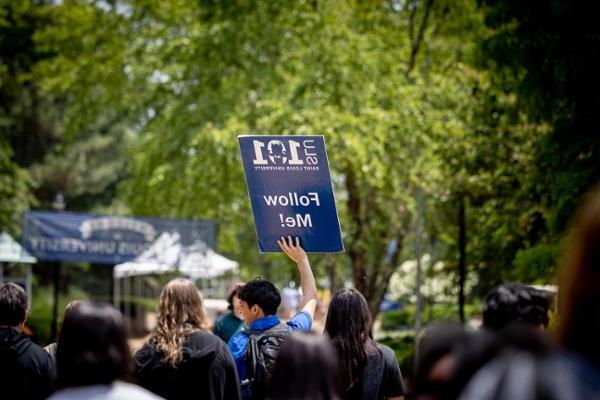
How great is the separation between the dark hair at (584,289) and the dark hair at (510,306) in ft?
5.75

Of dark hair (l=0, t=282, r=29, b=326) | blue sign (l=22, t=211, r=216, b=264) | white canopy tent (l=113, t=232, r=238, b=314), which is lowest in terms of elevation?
dark hair (l=0, t=282, r=29, b=326)

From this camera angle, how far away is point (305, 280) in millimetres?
6793

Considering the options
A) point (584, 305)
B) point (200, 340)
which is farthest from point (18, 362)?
point (584, 305)

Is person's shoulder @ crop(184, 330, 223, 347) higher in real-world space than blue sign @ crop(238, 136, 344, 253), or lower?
lower

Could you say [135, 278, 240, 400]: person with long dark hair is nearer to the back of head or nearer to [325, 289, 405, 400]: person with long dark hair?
the back of head

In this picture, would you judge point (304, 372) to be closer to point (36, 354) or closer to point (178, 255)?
point (36, 354)

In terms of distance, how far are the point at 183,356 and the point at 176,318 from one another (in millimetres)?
224

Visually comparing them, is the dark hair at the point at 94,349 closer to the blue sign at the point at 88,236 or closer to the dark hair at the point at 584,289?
the dark hair at the point at 584,289

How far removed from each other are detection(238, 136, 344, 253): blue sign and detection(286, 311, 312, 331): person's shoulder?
75 centimetres

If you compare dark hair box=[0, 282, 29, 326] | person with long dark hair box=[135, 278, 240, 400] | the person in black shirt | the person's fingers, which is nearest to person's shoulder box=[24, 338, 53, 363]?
the person in black shirt

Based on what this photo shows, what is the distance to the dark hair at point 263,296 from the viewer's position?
6.57 meters

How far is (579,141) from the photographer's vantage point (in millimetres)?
12047

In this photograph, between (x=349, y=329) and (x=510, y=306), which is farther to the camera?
(x=349, y=329)

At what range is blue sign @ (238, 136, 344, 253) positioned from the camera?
7.14 metres
